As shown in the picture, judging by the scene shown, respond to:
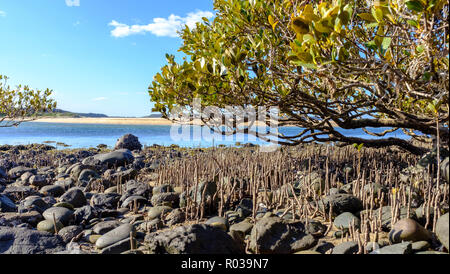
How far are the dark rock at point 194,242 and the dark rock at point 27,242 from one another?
1264mm

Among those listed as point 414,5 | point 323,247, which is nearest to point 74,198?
point 323,247

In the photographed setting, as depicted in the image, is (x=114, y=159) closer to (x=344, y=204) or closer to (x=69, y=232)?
(x=69, y=232)

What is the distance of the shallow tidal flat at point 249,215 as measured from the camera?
287 cm

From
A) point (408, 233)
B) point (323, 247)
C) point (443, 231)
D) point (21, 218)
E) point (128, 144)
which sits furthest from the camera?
→ point (128, 144)

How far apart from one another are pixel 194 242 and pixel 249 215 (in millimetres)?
1390

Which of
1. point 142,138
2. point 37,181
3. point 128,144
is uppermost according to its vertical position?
point 128,144

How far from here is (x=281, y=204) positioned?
4215 mm

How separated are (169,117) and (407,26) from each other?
11.0ft

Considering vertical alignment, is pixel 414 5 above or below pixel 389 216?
above

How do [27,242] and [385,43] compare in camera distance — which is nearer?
[385,43]

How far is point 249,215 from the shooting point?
161 inches

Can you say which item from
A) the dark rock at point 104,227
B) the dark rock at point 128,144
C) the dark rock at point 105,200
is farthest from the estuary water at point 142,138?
the dark rock at point 104,227

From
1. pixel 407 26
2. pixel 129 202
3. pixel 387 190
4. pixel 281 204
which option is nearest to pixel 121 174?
pixel 129 202

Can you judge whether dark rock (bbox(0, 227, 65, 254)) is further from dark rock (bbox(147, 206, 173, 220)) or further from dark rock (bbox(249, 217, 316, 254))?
dark rock (bbox(249, 217, 316, 254))
